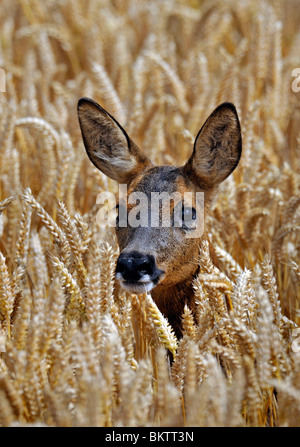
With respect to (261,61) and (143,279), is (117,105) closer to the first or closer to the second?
(261,61)

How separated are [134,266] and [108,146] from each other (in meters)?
1.54

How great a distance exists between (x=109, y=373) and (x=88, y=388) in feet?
0.53

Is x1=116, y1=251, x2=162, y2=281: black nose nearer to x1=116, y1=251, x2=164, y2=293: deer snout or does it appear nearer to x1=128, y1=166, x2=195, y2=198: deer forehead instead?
x1=116, y1=251, x2=164, y2=293: deer snout

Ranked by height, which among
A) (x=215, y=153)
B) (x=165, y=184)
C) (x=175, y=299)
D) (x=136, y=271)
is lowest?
(x=175, y=299)

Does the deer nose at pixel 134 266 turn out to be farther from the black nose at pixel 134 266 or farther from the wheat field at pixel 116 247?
the wheat field at pixel 116 247

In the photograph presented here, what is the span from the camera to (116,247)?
4.64 meters

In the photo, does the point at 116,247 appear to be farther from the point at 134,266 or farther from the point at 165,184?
the point at 134,266

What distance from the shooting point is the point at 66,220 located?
155 inches

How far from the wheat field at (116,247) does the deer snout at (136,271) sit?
0.14 m

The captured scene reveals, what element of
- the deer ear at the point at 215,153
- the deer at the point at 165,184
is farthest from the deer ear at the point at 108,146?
the deer ear at the point at 215,153

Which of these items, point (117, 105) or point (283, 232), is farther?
point (117, 105)

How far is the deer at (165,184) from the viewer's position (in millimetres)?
4000

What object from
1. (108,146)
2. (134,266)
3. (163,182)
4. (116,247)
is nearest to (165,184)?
(163,182)

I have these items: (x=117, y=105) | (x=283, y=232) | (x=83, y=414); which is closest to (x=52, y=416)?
(x=83, y=414)
